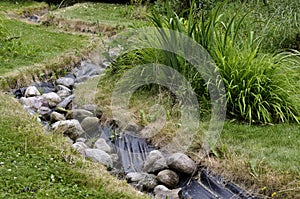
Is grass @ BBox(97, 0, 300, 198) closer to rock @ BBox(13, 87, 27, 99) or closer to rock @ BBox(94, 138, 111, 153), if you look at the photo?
rock @ BBox(94, 138, 111, 153)

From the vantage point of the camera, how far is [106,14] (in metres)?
9.34

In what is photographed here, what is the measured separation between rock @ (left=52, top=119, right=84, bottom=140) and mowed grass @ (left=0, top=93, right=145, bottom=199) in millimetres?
350

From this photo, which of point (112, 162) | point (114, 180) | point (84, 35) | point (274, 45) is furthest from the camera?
point (84, 35)

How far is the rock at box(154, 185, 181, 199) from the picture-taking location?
3.03 metres

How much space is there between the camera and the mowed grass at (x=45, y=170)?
2598 millimetres

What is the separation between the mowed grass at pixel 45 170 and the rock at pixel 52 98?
44.7 inches

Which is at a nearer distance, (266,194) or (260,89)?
(266,194)

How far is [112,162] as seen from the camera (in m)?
3.50

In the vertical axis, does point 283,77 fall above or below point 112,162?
above

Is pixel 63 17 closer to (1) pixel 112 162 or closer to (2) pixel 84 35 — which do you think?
(2) pixel 84 35

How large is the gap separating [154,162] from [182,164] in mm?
260

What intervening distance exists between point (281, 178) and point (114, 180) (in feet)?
4.20

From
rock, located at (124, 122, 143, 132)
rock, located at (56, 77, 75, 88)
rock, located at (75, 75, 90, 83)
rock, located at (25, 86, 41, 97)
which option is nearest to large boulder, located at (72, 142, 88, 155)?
rock, located at (124, 122, 143, 132)

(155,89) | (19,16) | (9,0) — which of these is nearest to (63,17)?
(19,16)
